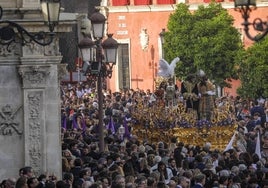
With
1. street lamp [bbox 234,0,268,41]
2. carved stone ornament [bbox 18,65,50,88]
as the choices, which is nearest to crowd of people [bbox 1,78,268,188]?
carved stone ornament [bbox 18,65,50,88]

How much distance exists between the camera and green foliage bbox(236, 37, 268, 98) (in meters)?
57.1

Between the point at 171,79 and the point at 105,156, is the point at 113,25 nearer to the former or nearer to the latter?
the point at 171,79

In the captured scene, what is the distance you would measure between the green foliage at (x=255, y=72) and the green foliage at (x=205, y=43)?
5.26 feet

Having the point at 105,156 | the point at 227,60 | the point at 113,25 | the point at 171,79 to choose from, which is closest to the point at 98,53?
the point at 105,156

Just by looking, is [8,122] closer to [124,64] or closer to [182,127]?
[182,127]

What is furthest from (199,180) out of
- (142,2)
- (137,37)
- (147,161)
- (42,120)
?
(142,2)

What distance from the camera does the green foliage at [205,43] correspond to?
199 ft

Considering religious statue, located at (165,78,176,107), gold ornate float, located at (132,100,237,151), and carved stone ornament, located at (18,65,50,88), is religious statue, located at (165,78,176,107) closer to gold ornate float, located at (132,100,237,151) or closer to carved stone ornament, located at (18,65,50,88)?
gold ornate float, located at (132,100,237,151)

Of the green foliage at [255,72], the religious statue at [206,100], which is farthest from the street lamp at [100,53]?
the green foliage at [255,72]

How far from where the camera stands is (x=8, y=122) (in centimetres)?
2581

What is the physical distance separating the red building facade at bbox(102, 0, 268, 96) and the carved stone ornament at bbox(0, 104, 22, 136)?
1599 inches

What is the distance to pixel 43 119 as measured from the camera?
25.8 m

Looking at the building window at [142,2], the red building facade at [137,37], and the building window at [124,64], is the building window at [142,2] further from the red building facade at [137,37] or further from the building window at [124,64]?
the building window at [124,64]

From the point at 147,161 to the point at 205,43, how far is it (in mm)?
35201
